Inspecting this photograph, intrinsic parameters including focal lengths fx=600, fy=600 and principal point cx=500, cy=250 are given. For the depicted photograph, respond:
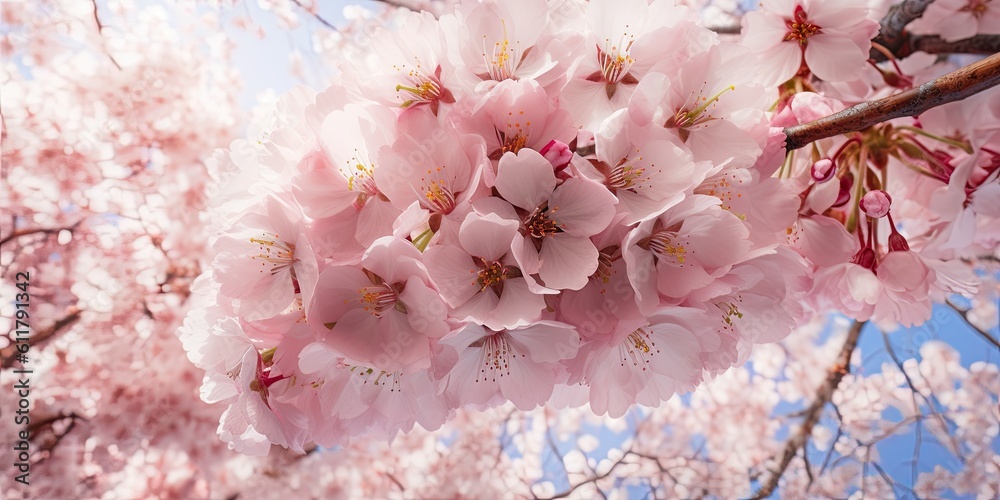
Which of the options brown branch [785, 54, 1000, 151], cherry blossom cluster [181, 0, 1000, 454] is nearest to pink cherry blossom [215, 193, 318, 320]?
cherry blossom cluster [181, 0, 1000, 454]

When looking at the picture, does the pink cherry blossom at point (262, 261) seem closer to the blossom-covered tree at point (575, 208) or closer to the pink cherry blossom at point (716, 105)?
the blossom-covered tree at point (575, 208)

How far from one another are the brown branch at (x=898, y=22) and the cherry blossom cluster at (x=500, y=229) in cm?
35

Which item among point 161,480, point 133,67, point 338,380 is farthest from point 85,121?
point 338,380

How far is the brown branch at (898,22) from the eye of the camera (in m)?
0.67

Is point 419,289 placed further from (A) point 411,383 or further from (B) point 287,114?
(B) point 287,114

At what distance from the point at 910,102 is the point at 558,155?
0.79 feet

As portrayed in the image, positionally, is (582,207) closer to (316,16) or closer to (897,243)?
(897,243)

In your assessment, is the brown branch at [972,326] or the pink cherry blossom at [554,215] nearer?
the pink cherry blossom at [554,215]

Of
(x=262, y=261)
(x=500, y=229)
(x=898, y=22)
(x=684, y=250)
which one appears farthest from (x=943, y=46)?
(x=262, y=261)

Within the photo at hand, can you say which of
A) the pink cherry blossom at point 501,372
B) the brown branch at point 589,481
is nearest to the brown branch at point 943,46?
the pink cherry blossom at point 501,372

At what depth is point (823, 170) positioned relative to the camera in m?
0.48

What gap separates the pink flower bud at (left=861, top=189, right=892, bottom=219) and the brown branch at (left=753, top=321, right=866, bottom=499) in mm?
838

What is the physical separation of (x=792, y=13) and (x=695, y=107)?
0.62ft

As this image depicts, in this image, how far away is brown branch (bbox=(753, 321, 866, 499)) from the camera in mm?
1184
